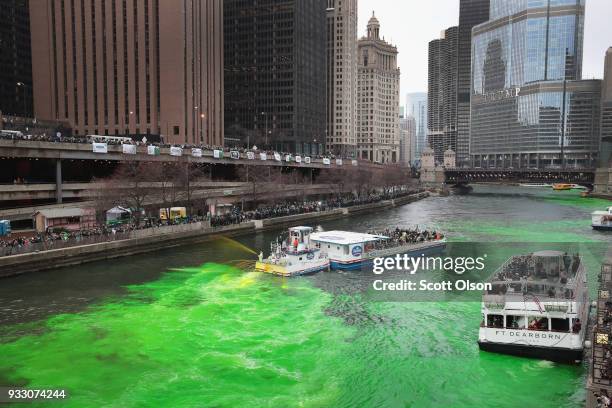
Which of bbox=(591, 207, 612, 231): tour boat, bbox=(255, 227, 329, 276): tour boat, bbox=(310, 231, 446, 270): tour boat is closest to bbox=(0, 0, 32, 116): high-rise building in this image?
bbox=(310, 231, 446, 270): tour boat

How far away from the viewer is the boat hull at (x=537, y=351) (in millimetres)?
29703

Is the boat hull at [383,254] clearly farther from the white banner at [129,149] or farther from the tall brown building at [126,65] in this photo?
the tall brown building at [126,65]

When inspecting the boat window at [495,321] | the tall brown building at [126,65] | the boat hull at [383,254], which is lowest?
the boat hull at [383,254]

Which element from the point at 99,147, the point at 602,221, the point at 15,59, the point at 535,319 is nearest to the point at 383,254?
the point at 535,319

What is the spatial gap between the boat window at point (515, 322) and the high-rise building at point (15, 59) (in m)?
181

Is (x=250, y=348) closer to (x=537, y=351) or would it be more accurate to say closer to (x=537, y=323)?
(x=537, y=351)

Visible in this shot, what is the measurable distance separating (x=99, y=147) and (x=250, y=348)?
50.9 meters

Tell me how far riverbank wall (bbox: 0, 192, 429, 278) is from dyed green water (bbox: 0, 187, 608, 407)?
1.67 meters

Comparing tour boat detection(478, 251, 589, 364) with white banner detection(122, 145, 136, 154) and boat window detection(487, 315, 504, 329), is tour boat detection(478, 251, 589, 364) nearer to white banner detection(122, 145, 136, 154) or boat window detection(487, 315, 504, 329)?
boat window detection(487, 315, 504, 329)

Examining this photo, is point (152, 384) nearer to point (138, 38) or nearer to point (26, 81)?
point (138, 38)

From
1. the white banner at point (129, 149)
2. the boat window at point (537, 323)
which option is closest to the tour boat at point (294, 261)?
the boat window at point (537, 323)

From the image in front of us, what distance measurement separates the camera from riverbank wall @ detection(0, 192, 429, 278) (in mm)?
48991

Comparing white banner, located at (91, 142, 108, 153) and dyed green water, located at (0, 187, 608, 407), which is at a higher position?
white banner, located at (91, 142, 108, 153)

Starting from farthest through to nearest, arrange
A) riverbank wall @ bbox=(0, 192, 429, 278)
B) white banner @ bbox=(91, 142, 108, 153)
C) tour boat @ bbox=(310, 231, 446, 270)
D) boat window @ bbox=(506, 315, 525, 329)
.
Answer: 1. white banner @ bbox=(91, 142, 108, 153)
2. tour boat @ bbox=(310, 231, 446, 270)
3. riverbank wall @ bbox=(0, 192, 429, 278)
4. boat window @ bbox=(506, 315, 525, 329)
